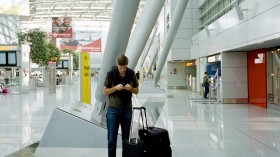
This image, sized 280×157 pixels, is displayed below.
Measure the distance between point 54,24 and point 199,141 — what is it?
3400cm

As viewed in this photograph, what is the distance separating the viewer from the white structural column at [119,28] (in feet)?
21.7

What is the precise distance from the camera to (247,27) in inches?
582

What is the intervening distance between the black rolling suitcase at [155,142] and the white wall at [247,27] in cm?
813

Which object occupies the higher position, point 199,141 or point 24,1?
point 24,1

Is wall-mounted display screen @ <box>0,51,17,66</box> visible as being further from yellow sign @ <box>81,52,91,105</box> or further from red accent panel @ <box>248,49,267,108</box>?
red accent panel @ <box>248,49,267,108</box>

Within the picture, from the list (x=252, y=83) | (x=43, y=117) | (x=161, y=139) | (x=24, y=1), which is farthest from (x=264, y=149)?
(x=24, y=1)

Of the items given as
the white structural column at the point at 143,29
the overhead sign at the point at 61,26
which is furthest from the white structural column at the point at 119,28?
the overhead sign at the point at 61,26

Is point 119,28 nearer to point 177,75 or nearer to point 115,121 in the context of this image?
point 115,121

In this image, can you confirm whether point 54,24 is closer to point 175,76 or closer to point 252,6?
point 175,76

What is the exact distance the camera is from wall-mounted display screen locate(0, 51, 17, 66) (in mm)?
26078

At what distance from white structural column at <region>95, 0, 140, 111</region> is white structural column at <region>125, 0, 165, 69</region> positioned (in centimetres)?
370

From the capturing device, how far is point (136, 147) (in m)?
4.57

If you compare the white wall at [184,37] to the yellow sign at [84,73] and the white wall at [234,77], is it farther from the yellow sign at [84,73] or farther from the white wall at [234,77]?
the yellow sign at [84,73]

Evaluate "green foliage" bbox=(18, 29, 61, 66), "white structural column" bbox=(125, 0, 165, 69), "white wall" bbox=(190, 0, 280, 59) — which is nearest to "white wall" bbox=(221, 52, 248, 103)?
"white wall" bbox=(190, 0, 280, 59)
